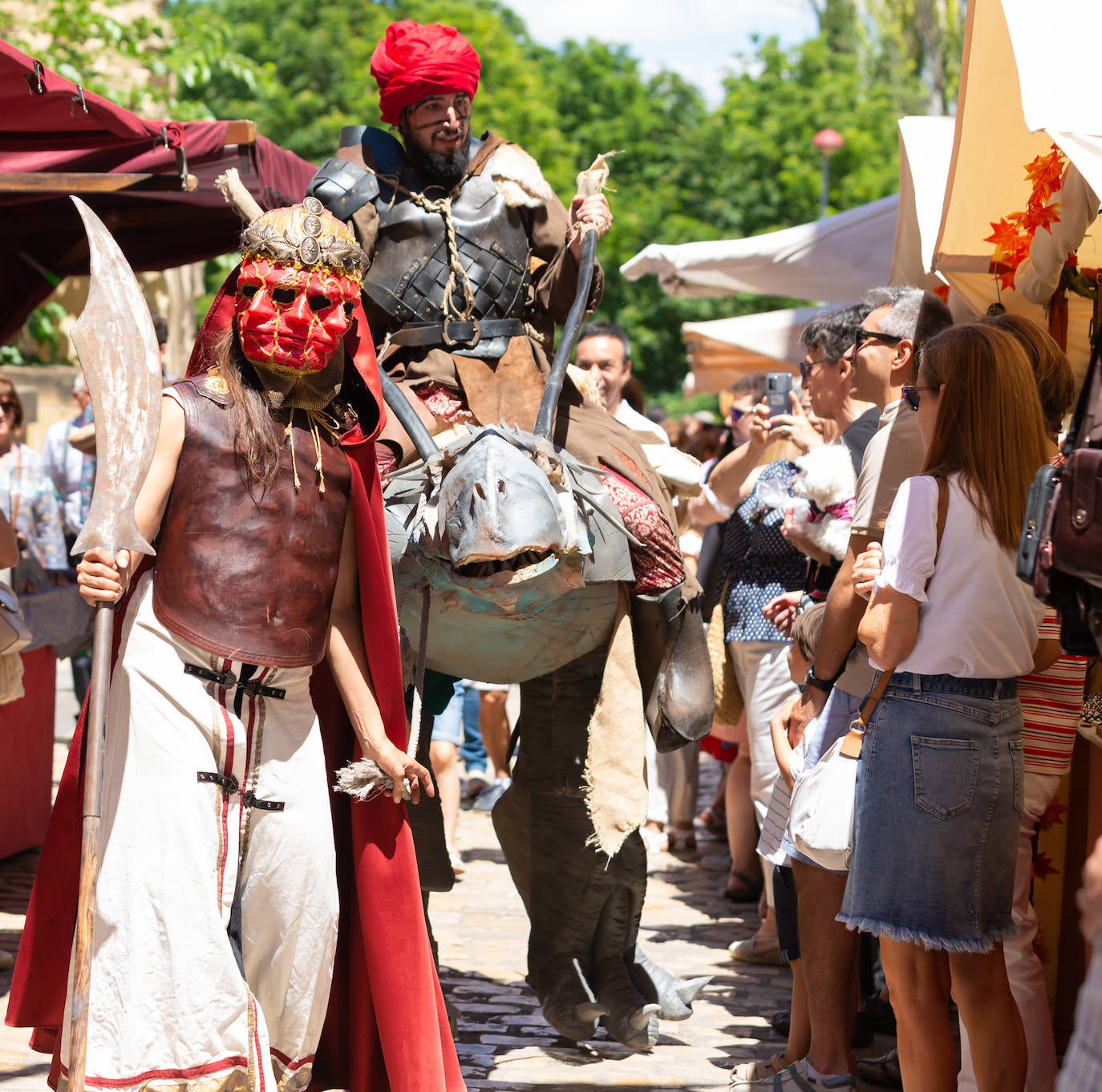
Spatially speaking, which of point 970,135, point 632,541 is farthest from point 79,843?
point 970,135

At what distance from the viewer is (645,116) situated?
109 feet

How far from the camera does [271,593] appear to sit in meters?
3.35

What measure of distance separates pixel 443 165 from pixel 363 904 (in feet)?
6.94

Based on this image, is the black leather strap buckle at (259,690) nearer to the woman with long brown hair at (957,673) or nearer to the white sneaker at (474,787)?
the woman with long brown hair at (957,673)

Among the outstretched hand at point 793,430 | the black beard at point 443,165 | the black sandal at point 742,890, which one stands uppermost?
the black beard at point 443,165

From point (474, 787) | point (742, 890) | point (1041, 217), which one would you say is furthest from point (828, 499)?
point (474, 787)

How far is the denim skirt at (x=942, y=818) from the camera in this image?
10.3 feet

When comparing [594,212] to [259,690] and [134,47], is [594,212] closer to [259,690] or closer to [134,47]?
[259,690]

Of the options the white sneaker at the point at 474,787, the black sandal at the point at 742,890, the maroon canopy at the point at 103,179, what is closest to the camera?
the maroon canopy at the point at 103,179

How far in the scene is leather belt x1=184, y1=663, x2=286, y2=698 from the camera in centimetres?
328

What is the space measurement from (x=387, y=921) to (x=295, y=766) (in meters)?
0.47

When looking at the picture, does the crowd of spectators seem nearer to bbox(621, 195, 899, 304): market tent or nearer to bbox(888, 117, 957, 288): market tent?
bbox(888, 117, 957, 288): market tent

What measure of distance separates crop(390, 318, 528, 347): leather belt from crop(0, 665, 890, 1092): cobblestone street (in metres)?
2.02

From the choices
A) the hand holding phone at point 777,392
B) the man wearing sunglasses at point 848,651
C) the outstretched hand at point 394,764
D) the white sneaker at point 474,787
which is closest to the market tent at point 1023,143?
the man wearing sunglasses at point 848,651
